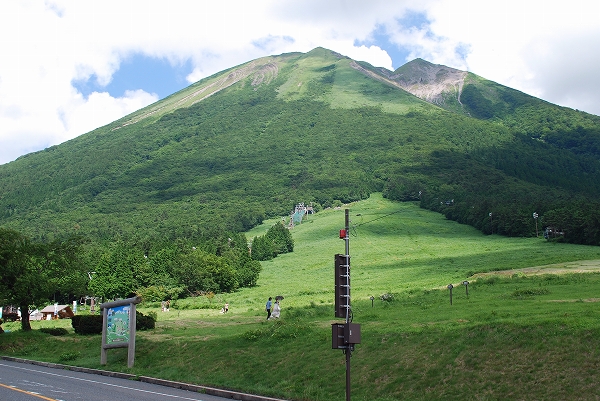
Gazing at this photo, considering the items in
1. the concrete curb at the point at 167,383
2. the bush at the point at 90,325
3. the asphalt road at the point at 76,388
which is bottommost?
the concrete curb at the point at 167,383

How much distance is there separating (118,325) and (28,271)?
12.9 metres

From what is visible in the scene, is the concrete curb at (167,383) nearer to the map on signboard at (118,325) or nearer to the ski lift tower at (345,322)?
the map on signboard at (118,325)

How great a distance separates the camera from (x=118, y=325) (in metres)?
29.6

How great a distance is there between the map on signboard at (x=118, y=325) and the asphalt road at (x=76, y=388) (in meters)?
2.39

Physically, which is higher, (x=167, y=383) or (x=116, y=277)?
(x=116, y=277)

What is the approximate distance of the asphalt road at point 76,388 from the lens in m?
18.6

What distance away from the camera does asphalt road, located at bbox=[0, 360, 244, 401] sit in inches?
734

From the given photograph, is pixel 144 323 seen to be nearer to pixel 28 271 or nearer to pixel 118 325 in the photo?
pixel 118 325

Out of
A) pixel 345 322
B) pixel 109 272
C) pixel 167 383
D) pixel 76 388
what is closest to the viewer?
pixel 345 322

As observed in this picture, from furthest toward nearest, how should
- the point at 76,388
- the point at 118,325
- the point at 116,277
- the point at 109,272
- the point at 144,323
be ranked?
the point at 109,272 → the point at 116,277 → the point at 144,323 → the point at 118,325 → the point at 76,388

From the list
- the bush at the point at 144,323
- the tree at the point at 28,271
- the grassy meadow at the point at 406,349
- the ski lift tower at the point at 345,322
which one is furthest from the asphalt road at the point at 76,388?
the tree at the point at 28,271

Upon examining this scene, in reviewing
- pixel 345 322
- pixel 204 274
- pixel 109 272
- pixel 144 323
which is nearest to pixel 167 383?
pixel 345 322

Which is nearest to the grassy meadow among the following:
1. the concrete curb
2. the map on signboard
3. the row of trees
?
the concrete curb

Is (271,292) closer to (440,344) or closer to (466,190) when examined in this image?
(440,344)
